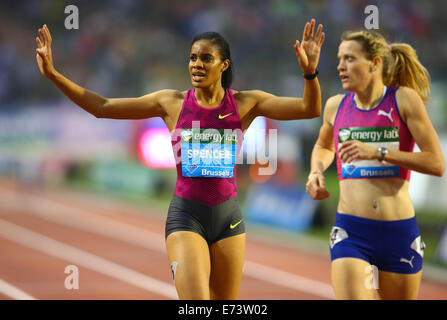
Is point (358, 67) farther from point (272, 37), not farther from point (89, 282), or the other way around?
point (272, 37)

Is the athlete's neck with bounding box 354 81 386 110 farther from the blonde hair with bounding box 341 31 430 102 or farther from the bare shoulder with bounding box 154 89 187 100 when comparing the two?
the bare shoulder with bounding box 154 89 187 100

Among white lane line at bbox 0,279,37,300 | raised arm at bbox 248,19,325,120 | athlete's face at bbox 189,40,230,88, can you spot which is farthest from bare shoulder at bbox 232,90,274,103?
white lane line at bbox 0,279,37,300

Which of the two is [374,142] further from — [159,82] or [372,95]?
[159,82]

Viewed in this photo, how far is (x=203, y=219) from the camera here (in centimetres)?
428

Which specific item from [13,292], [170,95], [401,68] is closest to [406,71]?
[401,68]

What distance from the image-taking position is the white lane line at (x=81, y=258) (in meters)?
9.34

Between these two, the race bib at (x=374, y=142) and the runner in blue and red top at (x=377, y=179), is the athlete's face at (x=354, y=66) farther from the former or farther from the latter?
the race bib at (x=374, y=142)

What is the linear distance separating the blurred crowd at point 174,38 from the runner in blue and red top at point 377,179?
15.0 m

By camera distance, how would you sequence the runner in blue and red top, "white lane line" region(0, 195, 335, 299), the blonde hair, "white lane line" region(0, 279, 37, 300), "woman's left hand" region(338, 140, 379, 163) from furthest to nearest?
"white lane line" region(0, 195, 335, 299) → "white lane line" region(0, 279, 37, 300) → the blonde hair → the runner in blue and red top → "woman's left hand" region(338, 140, 379, 163)

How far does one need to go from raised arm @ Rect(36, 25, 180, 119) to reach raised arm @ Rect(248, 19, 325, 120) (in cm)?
58

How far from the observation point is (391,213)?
3990mm

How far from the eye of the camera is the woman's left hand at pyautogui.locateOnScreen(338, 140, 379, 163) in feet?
12.1

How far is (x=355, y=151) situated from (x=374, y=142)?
361 mm

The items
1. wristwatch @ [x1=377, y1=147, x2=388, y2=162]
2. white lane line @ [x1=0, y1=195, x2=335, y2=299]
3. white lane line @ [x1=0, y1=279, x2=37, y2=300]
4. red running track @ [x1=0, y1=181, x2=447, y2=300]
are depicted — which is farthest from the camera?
white lane line @ [x1=0, y1=195, x2=335, y2=299]
